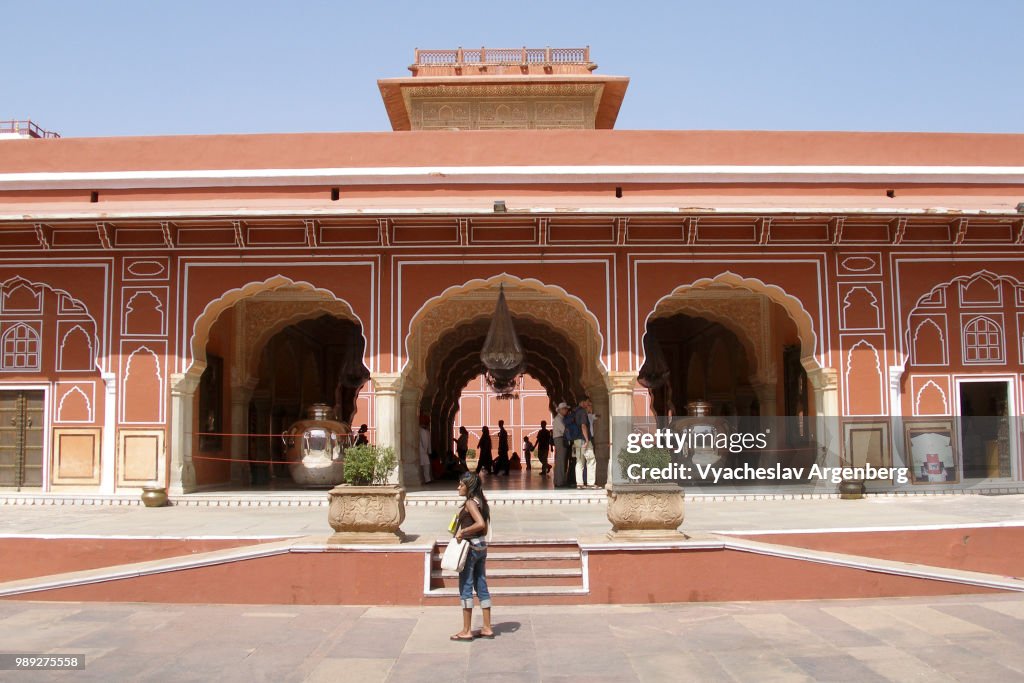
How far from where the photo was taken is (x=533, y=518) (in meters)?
9.12

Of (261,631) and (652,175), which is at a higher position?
(652,175)

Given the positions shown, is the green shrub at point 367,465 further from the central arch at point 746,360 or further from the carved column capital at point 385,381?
the central arch at point 746,360

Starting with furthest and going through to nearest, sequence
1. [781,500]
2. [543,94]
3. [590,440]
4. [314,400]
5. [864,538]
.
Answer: [543,94]
[314,400]
[590,440]
[781,500]
[864,538]

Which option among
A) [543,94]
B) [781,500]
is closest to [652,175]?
[781,500]

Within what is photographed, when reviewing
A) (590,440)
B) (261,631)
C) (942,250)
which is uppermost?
(942,250)

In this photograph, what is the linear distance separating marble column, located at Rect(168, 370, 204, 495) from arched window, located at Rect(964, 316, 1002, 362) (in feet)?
30.6

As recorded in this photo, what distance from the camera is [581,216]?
37.1 feet

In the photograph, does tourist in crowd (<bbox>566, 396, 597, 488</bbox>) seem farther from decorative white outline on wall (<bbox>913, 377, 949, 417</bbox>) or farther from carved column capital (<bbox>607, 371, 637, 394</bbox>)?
decorative white outline on wall (<bbox>913, 377, 949, 417</bbox>)

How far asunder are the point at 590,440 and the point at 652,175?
11.2ft

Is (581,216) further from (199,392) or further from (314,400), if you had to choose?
(314,400)

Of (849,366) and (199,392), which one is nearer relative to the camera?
(849,366)

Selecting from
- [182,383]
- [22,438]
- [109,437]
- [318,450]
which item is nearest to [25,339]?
[22,438]

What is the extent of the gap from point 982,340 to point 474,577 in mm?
8651

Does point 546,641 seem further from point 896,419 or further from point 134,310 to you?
point 134,310
